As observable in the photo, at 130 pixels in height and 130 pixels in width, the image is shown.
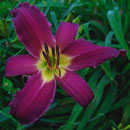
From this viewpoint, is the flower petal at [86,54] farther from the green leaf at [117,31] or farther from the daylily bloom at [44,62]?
the green leaf at [117,31]

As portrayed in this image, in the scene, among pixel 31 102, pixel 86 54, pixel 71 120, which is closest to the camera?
pixel 31 102

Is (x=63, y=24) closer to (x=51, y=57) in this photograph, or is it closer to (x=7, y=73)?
(x=51, y=57)

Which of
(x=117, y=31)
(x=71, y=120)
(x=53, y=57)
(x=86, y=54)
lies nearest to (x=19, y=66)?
(x=53, y=57)

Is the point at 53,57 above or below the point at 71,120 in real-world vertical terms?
above

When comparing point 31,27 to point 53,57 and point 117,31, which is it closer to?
point 53,57

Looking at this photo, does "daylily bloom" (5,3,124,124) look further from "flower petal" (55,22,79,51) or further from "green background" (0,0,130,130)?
"green background" (0,0,130,130)

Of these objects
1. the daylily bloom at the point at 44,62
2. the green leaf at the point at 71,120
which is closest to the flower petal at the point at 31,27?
the daylily bloom at the point at 44,62

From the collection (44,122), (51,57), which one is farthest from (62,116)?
(51,57)

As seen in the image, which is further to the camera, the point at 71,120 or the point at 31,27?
the point at 71,120
